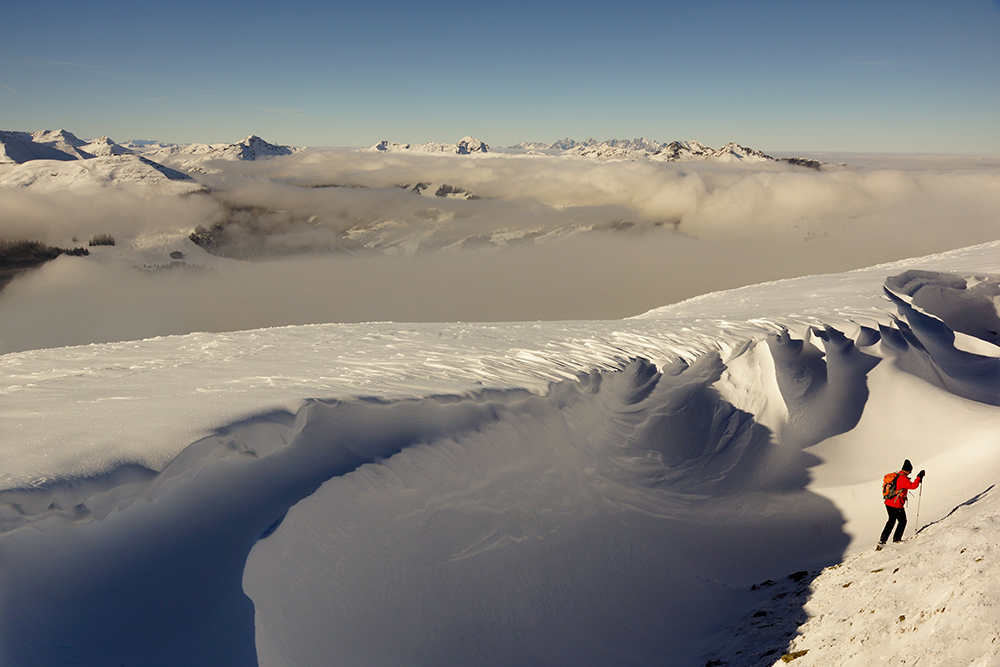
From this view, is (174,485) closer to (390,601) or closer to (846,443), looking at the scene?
(390,601)

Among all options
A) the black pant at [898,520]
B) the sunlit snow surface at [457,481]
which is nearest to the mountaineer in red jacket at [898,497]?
the black pant at [898,520]

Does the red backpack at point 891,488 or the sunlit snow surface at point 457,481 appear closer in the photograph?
the sunlit snow surface at point 457,481

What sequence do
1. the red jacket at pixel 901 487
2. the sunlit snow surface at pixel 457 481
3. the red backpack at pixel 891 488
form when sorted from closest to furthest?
the sunlit snow surface at pixel 457 481 → the red jacket at pixel 901 487 → the red backpack at pixel 891 488

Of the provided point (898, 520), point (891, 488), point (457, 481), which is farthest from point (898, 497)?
point (457, 481)

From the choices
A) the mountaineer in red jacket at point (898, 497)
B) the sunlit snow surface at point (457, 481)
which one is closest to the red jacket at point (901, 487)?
the mountaineer in red jacket at point (898, 497)

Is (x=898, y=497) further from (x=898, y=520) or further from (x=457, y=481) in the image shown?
(x=457, y=481)

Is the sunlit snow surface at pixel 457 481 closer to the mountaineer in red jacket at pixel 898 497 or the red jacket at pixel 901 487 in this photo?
the mountaineer in red jacket at pixel 898 497

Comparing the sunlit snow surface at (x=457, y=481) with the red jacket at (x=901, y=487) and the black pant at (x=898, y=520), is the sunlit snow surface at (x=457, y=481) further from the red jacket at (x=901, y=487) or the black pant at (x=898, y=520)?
the red jacket at (x=901, y=487)

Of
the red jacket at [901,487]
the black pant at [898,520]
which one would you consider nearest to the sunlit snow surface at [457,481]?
the black pant at [898,520]

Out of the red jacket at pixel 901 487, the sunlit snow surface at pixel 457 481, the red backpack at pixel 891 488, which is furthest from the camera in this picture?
the red backpack at pixel 891 488

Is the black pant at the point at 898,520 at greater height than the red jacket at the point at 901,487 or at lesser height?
lesser

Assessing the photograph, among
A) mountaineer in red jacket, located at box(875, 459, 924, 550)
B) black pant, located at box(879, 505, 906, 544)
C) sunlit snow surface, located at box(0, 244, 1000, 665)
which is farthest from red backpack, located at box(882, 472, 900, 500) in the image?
sunlit snow surface, located at box(0, 244, 1000, 665)
